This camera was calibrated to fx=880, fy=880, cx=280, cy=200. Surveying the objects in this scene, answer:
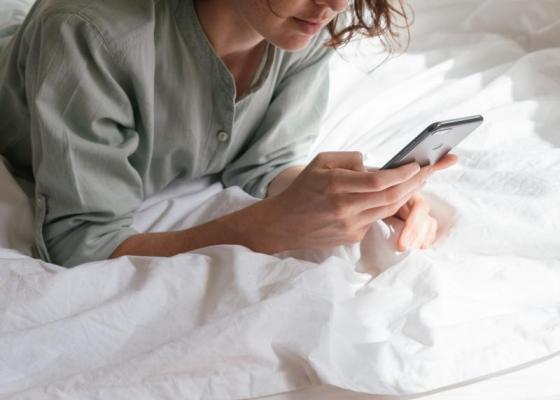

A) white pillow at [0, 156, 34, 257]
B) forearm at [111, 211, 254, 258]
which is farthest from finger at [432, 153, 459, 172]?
white pillow at [0, 156, 34, 257]

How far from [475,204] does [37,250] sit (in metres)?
0.50

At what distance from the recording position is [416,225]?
97 centimetres

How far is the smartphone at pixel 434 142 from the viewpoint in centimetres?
83

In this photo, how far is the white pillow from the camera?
0.97 m

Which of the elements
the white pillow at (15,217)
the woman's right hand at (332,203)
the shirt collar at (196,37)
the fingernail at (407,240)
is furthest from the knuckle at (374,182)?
the white pillow at (15,217)

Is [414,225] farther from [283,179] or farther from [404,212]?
[283,179]

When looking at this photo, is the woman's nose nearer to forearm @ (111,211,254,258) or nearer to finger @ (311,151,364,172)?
finger @ (311,151,364,172)

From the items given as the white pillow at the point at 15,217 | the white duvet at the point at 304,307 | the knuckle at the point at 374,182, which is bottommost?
the white pillow at the point at 15,217

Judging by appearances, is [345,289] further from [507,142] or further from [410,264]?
[507,142]

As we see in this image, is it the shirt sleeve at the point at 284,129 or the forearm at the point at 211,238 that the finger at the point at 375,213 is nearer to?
the forearm at the point at 211,238

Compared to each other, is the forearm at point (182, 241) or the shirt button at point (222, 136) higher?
the shirt button at point (222, 136)

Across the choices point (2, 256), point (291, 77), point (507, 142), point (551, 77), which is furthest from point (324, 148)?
point (2, 256)

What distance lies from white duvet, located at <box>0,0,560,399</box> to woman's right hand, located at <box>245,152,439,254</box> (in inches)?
1.0

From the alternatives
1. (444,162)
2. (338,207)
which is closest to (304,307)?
(338,207)
